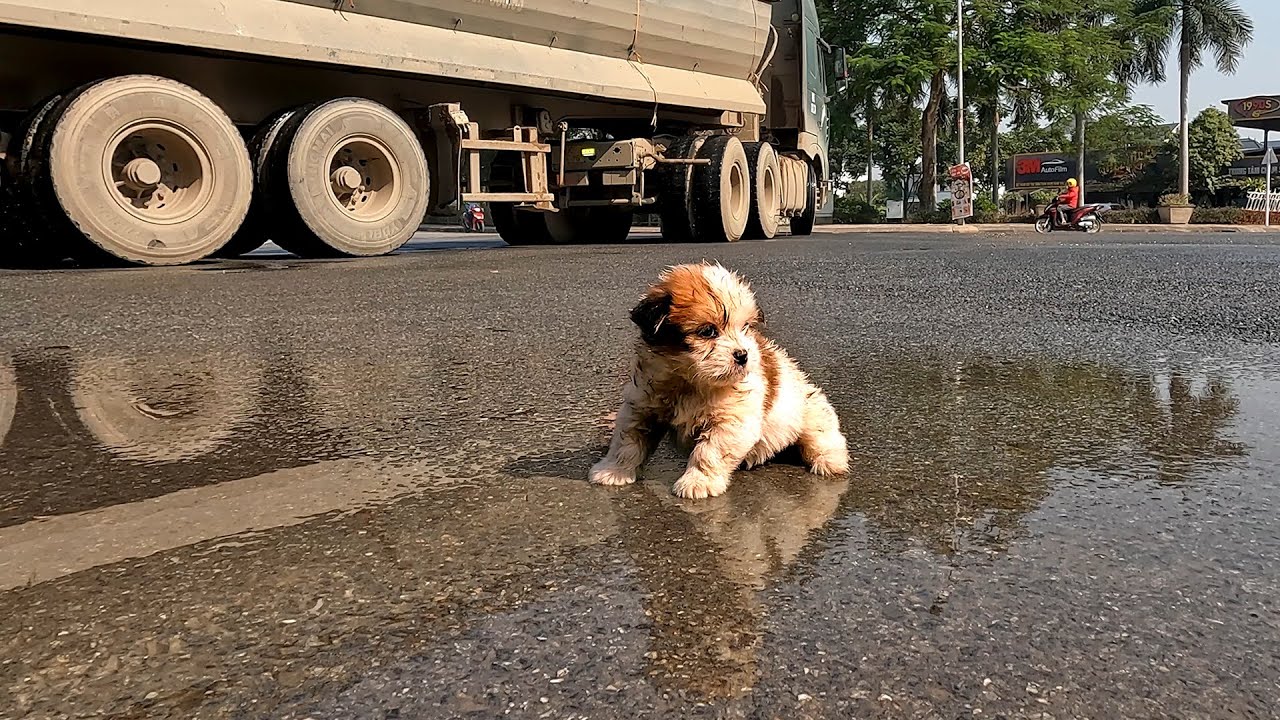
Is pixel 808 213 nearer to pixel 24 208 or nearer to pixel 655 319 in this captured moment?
pixel 24 208

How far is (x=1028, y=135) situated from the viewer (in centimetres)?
7038

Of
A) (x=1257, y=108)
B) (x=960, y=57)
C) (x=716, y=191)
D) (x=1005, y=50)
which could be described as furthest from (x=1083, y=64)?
(x=716, y=191)

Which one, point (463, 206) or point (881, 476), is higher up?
point (463, 206)

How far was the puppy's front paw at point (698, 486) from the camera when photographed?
2146mm

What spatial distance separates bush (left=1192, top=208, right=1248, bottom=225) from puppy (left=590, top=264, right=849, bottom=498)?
4306 centimetres

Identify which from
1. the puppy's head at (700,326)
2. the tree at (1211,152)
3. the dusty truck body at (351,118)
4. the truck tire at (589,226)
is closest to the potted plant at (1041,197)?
the tree at (1211,152)

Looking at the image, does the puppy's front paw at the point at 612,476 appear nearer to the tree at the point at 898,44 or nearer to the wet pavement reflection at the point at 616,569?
the wet pavement reflection at the point at 616,569

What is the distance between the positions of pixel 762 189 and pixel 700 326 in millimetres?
13287

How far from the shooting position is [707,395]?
2.19m

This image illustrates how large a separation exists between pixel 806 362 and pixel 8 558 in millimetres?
2830

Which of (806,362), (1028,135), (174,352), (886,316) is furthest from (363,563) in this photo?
(1028,135)

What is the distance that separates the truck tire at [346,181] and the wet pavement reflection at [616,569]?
5.85m

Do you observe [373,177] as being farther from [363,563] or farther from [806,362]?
[363,563]

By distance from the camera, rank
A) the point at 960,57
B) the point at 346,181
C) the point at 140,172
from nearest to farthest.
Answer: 1. the point at 140,172
2. the point at 346,181
3. the point at 960,57
